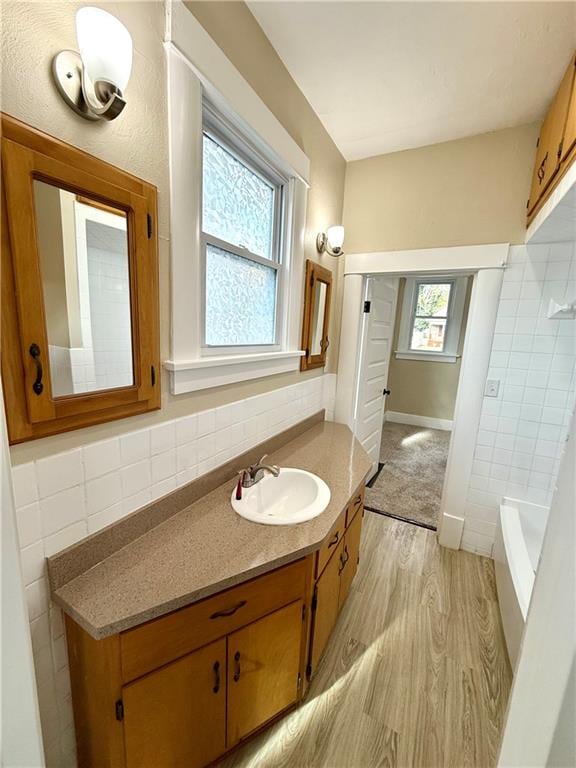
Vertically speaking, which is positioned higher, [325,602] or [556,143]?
[556,143]

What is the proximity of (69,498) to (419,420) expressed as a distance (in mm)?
4788

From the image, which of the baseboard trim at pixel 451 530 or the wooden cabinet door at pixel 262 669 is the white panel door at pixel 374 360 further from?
the wooden cabinet door at pixel 262 669

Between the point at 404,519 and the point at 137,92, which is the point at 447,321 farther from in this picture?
the point at 137,92

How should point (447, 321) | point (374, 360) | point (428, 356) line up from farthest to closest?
1. point (428, 356)
2. point (447, 321)
3. point (374, 360)

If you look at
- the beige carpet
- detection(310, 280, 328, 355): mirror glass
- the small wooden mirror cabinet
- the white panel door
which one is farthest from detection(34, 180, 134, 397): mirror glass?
the beige carpet

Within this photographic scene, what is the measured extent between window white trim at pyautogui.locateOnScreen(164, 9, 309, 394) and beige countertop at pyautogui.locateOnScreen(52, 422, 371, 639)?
1.61 ft

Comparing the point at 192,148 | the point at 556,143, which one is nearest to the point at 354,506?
the point at 192,148

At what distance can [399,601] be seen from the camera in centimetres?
176

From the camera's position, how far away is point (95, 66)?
0.67 meters

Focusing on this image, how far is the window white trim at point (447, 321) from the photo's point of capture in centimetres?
434

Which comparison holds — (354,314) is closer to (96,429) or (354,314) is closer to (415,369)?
(96,429)

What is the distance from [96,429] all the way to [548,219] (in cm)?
205

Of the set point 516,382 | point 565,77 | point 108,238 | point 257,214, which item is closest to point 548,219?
point 565,77

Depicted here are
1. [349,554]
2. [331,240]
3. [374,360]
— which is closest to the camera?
[349,554]
